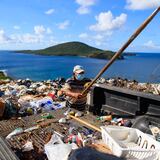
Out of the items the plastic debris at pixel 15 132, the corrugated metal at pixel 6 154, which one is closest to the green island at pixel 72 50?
the plastic debris at pixel 15 132

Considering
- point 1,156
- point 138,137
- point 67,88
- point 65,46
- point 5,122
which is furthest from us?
point 65,46

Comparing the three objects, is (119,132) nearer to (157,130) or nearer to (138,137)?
(138,137)

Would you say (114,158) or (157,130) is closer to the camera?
(114,158)

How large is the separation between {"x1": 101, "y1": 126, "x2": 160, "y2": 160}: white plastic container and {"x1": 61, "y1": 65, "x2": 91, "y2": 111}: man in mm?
2471

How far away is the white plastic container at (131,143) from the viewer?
3645 mm

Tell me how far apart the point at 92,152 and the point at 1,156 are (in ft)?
3.53

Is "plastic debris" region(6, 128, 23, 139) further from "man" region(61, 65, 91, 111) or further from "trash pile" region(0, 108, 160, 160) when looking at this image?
"man" region(61, 65, 91, 111)

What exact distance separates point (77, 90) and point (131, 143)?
123 inches

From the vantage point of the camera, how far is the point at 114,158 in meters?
3.58

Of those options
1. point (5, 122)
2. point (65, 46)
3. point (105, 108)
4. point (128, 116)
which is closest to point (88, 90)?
point (105, 108)

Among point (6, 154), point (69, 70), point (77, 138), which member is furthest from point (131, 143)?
point (69, 70)

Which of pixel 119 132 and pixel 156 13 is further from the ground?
pixel 156 13

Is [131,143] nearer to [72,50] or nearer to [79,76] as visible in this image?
[79,76]

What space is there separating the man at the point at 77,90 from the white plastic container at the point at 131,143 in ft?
8.11
